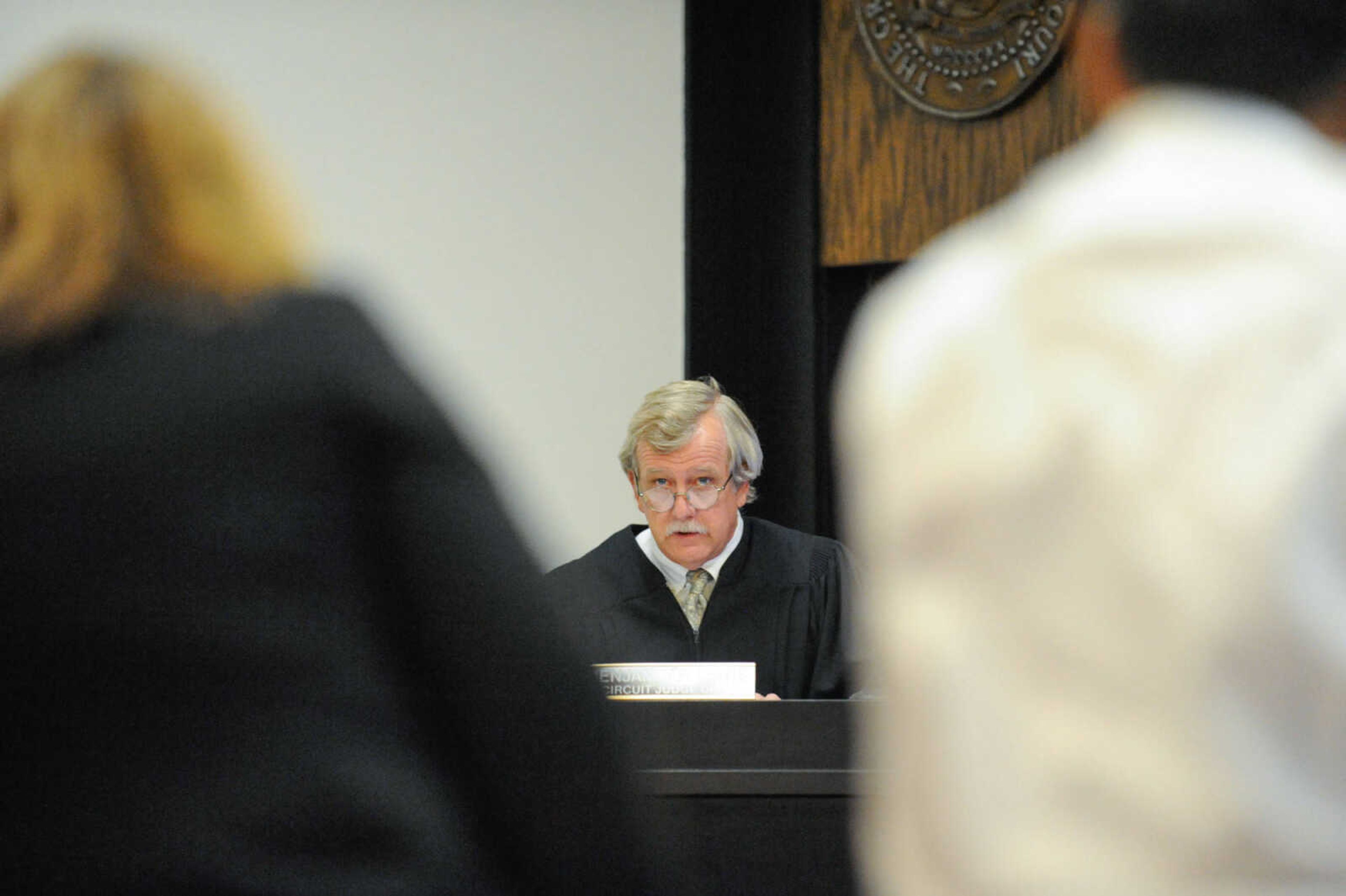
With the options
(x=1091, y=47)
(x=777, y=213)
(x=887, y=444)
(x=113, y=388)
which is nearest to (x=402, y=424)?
(x=113, y=388)

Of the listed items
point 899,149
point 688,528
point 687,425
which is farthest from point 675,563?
point 899,149

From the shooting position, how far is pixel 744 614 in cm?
472

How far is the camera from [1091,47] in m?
0.96

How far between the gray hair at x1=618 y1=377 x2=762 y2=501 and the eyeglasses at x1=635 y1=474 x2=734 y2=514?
0.25 ft

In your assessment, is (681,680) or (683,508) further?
(683,508)

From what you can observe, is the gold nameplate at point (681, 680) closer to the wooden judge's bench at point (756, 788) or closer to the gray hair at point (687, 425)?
the wooden judge's bench at point (756, 788)

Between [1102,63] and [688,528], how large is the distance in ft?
12.6

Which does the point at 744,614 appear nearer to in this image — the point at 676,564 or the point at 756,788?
the point at 676,564

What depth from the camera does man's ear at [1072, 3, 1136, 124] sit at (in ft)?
3.07

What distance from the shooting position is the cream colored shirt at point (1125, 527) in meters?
0.80

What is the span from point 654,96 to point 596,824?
5003mm

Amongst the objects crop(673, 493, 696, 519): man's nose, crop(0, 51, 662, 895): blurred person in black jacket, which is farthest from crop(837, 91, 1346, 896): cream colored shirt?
crop(673, 493, 696, 519): man's nose

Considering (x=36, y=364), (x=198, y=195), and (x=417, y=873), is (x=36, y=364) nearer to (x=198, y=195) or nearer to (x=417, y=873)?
(x=198, y=195)

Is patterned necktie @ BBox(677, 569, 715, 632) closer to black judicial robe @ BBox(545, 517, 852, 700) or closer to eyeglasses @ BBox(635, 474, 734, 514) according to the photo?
black judicial robe @ BBox(545, 517, 852, 700)
